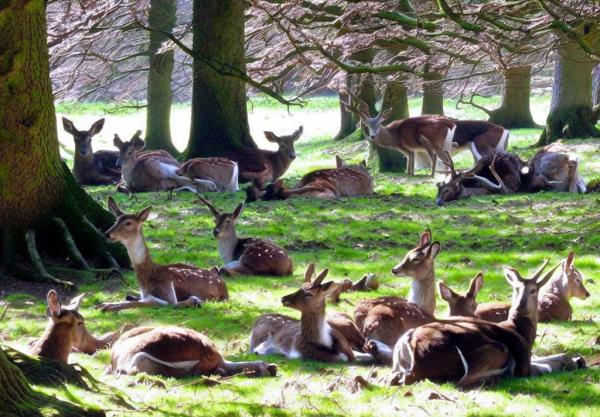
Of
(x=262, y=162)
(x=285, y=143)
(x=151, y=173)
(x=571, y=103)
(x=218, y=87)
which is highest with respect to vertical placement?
(x=218, y=87)

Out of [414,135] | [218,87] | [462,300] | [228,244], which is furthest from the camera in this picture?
[414,135]

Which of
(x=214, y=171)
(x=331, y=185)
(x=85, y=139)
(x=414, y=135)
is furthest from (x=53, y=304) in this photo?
(x=414, y=135)

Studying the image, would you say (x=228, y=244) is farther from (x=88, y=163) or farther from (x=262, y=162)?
(x=88, y=163)

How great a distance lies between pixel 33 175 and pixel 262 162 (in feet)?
28.1

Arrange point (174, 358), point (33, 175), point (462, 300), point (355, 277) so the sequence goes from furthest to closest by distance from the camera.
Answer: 1. point (355, 277)
2. point (33, 175)
3. point (462, 300)
4. point (174, 358)

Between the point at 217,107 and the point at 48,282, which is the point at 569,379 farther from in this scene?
the point at 217,107

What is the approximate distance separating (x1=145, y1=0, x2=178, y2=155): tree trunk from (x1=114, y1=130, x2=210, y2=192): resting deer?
16.8ft

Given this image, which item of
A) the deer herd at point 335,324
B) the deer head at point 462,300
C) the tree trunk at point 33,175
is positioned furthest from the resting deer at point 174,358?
the tree trunk at point 33,175

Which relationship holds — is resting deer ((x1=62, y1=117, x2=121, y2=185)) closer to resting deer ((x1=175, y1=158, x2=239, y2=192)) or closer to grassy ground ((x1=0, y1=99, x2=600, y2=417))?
grassy ground ((x1=0, y1=99, x2=600, y2=417))

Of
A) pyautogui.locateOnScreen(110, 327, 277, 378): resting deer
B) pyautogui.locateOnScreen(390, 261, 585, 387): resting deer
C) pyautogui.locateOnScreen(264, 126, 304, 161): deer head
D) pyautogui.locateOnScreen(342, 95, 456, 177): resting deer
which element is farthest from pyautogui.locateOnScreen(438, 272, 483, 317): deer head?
pyautogui.locateOnScreen(342, 95, 456, 177): resting deer

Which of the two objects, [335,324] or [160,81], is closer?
A: [335,324]

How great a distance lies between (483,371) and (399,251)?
5636mm

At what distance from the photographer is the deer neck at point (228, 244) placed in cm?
1220

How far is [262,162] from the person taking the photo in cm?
1927
